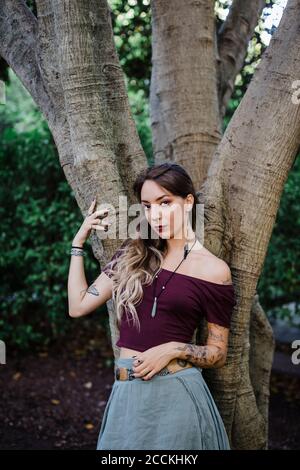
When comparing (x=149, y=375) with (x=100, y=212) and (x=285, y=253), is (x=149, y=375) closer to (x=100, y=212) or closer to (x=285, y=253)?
(x=100, y=212)

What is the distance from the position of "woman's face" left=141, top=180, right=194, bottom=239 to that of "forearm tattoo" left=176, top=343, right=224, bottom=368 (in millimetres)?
547

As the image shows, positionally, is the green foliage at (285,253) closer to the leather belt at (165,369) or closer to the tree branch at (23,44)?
the tree branch at (23,44)

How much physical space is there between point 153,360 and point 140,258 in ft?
1.79

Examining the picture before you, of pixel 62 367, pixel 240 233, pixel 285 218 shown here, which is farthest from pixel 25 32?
pixel 62 367

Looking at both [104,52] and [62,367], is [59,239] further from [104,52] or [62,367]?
[104,52]

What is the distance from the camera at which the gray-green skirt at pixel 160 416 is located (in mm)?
2455

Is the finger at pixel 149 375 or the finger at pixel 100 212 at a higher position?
the finger at pixel 100 212

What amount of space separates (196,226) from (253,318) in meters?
1.30

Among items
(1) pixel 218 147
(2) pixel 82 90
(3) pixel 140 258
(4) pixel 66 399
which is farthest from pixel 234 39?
(4) pixel 66 399

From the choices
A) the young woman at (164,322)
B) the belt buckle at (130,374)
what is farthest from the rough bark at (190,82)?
the belt buckle at (130,374)

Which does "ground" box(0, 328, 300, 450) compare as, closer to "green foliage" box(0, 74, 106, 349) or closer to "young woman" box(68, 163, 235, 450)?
"green foliage" box(0, 74, 106, 349)

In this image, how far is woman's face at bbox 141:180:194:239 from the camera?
264 cm

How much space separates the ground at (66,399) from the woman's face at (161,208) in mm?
3149

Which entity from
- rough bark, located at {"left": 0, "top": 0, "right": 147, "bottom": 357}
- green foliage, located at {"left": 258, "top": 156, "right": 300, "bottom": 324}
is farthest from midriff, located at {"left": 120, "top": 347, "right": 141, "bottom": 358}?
green foliage, located at {"left": 258, "top": 156, "right": 300, "bottom": 324}
